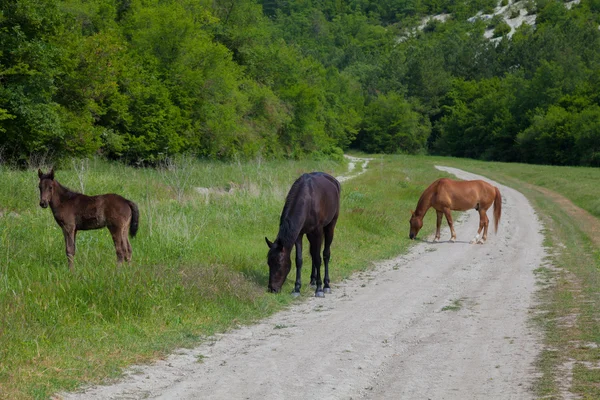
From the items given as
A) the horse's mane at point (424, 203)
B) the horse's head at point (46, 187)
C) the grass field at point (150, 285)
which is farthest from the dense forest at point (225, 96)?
the horse's mane at point (424, 203)

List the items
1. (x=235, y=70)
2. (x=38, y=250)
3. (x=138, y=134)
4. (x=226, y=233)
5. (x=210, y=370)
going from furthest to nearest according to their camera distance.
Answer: (x=235, y=70)
(x=138, y=134)
(x=226, y=233)
(x=38, y=250)
(x=210, y=370)

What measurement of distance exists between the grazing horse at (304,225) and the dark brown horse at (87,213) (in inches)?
101

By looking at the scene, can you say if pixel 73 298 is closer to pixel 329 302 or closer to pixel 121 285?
pixel 121 285

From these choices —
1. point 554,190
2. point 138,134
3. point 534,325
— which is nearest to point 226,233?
point 534,325

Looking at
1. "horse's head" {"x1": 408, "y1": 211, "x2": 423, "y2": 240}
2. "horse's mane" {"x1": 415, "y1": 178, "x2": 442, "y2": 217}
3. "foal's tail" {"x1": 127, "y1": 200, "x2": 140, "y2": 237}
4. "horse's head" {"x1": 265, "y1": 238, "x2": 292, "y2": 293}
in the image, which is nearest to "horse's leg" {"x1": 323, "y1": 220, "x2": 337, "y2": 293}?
"horse's head" {"x1": 265, "y1": 238, "x2": 292, "y2": 293}

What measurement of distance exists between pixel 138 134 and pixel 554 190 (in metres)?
24.8

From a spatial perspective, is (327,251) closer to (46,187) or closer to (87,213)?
(87,213)

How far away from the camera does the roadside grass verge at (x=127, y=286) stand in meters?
7.00

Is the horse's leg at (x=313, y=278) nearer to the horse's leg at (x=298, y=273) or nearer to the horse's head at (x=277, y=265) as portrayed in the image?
the horse's leg at (x=298, y=273)

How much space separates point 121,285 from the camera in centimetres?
913

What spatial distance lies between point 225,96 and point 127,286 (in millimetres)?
36198

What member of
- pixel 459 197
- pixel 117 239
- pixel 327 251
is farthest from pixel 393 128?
pixel 117 239

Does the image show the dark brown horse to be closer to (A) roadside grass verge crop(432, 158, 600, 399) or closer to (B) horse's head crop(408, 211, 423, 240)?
(A) roadside grass verge crop(432, 158, 600, 399)

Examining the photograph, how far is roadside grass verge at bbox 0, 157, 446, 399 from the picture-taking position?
23.0 ft
